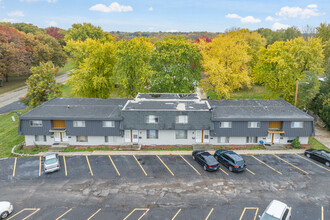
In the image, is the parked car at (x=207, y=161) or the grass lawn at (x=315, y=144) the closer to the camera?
the parked car at (x=207, y=161)

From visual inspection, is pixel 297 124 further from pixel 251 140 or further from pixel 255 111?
pixel 251 140

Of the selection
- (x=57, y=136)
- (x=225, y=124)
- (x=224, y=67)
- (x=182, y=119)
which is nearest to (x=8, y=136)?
(x=57, y=136)

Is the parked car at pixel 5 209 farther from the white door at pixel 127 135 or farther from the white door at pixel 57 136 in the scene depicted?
the white door at pixel 127 135

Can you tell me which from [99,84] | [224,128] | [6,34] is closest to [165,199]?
[224,128]

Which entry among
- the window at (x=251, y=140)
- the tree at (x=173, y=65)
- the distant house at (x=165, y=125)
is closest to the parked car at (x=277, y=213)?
the distant house at (x=165, y=125)

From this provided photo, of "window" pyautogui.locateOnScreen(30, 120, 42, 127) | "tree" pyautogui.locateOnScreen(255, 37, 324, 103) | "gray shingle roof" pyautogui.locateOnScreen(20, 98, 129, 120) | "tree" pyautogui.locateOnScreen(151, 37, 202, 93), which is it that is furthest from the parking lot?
"tree" pyautogui.locateOnScreen(255, 37, 324, 103)

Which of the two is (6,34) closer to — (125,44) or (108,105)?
(125,44)
